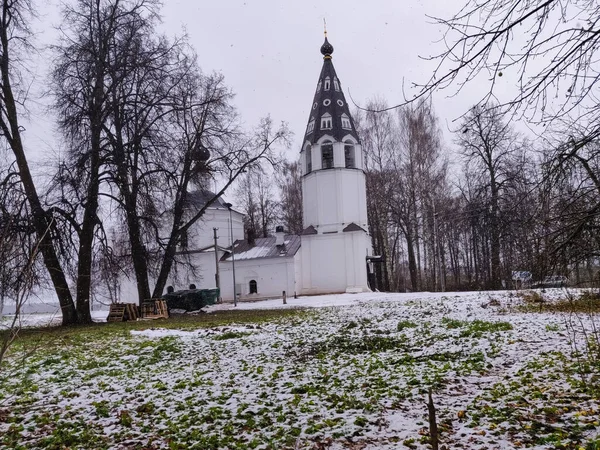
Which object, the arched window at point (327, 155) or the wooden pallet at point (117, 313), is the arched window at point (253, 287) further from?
the wooden pallet at point (117, 313)

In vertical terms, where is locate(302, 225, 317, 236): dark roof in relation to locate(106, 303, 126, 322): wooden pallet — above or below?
above

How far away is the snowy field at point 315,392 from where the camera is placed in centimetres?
459

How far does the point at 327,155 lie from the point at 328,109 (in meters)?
3.20

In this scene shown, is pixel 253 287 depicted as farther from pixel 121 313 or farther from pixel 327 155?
pixel 121 313

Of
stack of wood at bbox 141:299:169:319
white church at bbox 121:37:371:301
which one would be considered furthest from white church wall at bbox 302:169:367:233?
stack of wood at bbox 141:299:169:319

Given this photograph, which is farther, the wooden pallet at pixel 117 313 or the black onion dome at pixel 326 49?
the black onion dome at pixel 326 49

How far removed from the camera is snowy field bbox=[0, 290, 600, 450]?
4586mm

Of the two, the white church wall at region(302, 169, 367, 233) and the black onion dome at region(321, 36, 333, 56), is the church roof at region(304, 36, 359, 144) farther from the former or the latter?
the white church wall at region(302, 169, 367, 233)

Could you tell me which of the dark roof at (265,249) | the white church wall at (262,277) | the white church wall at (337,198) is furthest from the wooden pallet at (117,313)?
the white church wall at (337,198)

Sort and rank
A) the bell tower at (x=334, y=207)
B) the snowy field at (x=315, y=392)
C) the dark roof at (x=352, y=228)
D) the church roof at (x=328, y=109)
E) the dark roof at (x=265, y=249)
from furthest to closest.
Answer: the dark roof at (x=265, y=249) → the church roof at (x=328, y=109) → the bell tower at (x=334, y=207) → the dark roof at (x=352, y=228) → the snowy field at (x=315, y=392)

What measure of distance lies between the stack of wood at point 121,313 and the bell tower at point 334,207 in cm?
1521

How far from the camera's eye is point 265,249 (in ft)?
114

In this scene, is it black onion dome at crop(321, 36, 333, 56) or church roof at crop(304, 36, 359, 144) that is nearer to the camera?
church roof at crop(304, 36, 359, 144)

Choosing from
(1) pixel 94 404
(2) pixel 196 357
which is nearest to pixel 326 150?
(2) pixel 196 357
